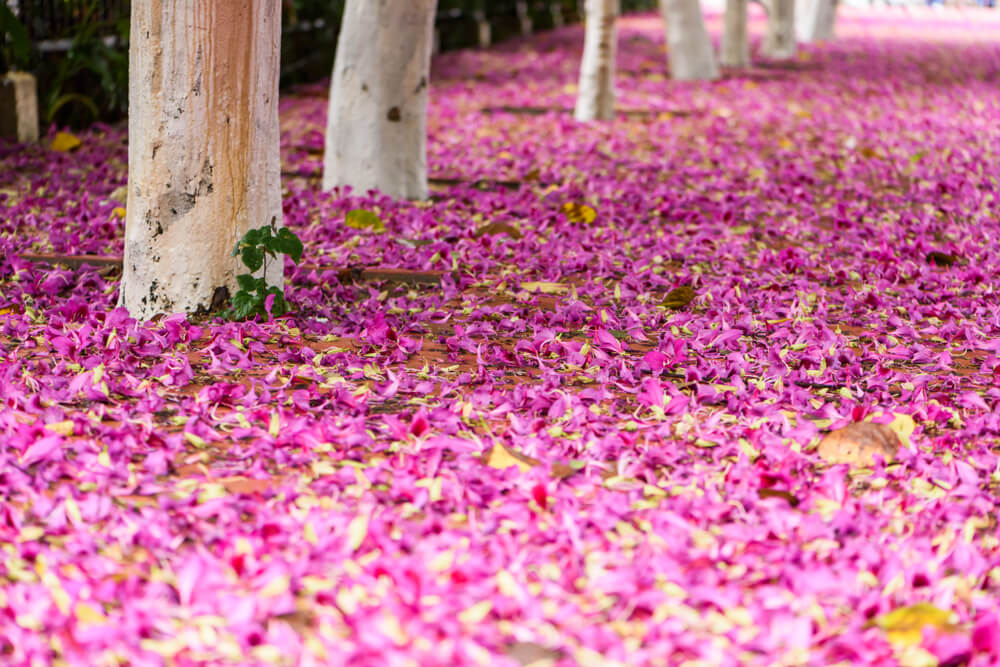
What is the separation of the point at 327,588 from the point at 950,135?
9753 mm

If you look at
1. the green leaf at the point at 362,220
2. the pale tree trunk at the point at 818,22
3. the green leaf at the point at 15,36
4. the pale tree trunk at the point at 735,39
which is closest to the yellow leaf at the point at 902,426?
the green leaf at the point at 362,220

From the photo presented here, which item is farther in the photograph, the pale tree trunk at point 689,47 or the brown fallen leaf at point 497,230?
the pale tree trunk at point 689,47

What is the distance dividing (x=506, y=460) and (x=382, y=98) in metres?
4.24

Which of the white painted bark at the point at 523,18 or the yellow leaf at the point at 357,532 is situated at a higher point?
the white painted bark at the point at 523,18

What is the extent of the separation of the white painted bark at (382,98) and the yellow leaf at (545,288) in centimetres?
213

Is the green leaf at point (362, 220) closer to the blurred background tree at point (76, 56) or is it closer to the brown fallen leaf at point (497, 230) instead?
the brown fallen leaf at point (497, 230)

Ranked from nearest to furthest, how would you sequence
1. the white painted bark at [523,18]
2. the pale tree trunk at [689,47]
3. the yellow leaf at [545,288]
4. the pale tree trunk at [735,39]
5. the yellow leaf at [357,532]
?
the yellow leaf at [357,532]
the yellow leaf at [545,288]
the pale tree trunk at [689,47]
the pale tree trunk at [735,39]
the white painted bark at [523,18]

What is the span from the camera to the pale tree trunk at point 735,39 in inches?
688

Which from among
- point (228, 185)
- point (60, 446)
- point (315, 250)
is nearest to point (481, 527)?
point (60, 446)

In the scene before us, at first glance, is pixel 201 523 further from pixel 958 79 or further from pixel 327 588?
→ pixel 958 79

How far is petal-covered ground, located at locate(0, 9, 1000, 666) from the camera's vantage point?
8.07ft

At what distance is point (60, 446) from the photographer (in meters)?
3.21

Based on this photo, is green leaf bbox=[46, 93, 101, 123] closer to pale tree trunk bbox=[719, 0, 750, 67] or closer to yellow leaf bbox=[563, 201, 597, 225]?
yellow leaf bbox=[563, 201, 597, 225]

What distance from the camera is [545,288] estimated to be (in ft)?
17.2
